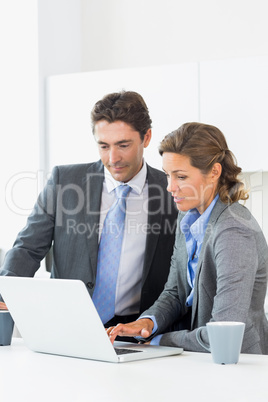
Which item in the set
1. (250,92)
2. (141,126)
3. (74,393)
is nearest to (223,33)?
(250,92)

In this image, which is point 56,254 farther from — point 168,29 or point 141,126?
point 168,29

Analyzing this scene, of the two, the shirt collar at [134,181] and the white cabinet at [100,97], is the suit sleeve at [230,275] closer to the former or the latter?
the shirt collar at [134,181]

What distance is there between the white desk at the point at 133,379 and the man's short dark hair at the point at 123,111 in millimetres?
977

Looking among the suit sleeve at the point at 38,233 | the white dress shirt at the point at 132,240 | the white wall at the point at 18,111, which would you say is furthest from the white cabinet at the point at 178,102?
the suit sleeve at the point at 38,233

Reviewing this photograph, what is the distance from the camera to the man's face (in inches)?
92.9

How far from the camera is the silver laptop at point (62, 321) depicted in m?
1.58

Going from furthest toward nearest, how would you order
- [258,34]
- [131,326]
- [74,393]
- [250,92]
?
[258,34]
[250,92]
[131,326]
[74,393]

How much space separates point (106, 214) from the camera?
2.46 metres

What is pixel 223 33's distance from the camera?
12.6 feet

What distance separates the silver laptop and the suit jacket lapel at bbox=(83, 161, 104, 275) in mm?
626

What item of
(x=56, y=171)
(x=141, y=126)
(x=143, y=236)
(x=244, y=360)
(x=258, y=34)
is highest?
(x=258, y=34)

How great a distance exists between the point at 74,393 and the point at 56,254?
1257 mm

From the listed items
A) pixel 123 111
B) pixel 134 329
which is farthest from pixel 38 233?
pixel 134 329

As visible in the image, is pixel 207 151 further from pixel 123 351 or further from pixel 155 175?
pixel 123 351
